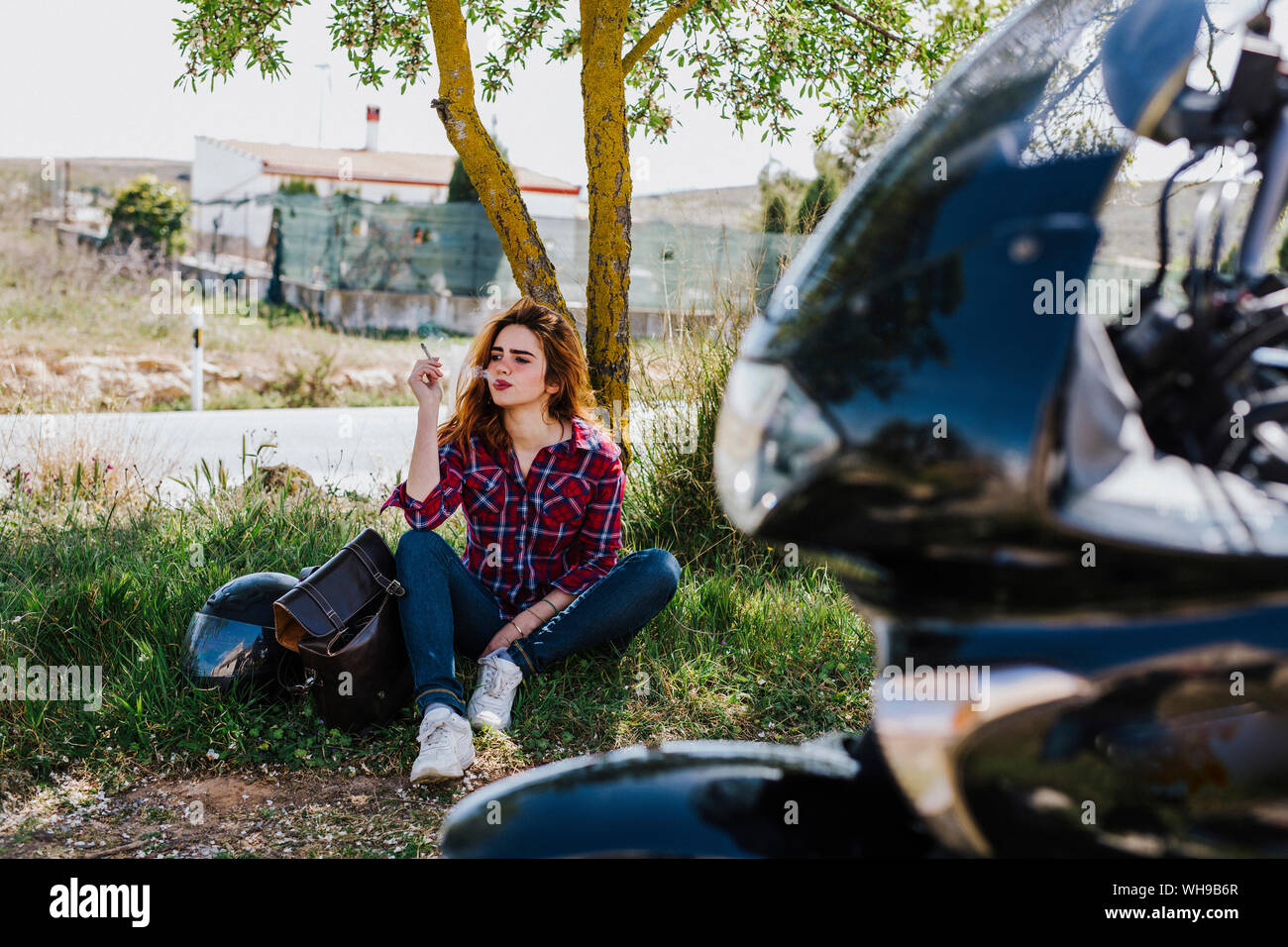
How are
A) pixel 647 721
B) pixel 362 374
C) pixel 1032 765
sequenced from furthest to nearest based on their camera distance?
pixel 362 374
pixel 647 721
pixel 1032 765

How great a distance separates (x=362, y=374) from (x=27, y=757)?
9.55 metres

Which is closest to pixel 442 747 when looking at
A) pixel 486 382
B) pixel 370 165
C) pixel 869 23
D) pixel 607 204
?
pixel 486 382

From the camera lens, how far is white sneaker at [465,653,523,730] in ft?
10.4

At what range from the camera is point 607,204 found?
187 inches

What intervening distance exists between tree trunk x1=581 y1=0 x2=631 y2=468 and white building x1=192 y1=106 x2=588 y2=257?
2110cm

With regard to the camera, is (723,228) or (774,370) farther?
(723,228)

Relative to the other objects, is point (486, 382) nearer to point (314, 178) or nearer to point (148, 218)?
point (148, 218)

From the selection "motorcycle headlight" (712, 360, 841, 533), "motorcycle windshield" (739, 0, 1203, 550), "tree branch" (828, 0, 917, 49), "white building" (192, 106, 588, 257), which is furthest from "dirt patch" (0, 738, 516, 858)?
"white building" (192, 106, 588, 257)

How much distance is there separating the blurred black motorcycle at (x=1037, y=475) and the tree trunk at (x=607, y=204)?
3.48m

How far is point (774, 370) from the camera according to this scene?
44.4 inches

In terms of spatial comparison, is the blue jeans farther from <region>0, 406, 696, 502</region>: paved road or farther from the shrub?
the shrub
